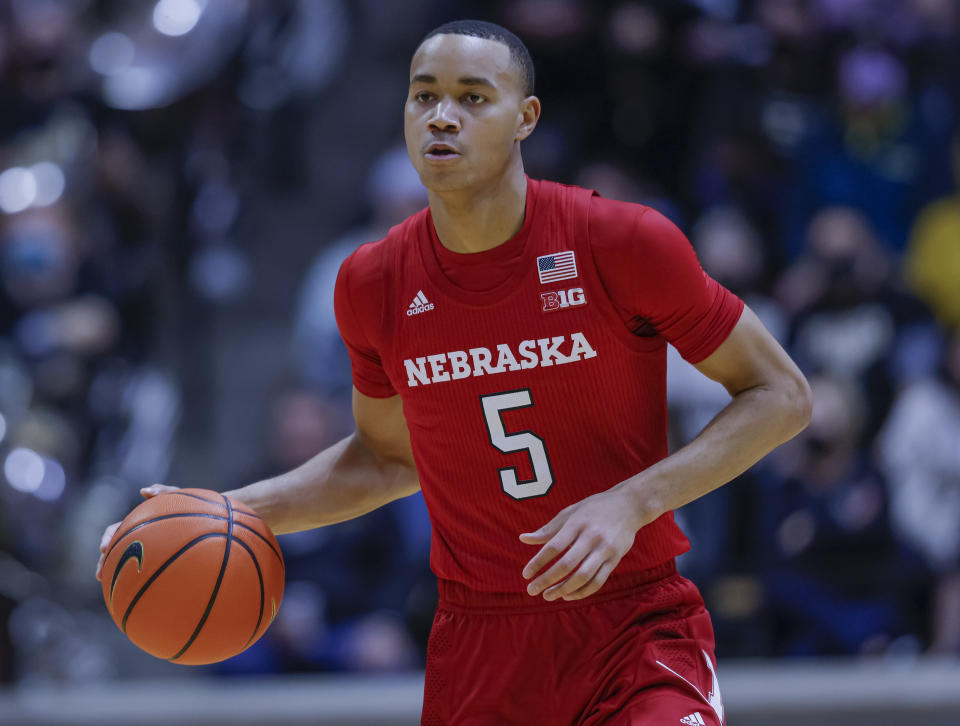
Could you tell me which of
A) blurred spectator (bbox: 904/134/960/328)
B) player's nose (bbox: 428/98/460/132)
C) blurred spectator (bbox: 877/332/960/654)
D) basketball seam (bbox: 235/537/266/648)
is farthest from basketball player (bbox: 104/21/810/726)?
blurred spectator (bbox: 904/134/960/328)

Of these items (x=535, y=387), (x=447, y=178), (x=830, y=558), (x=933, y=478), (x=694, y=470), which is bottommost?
(x=830, y=558)

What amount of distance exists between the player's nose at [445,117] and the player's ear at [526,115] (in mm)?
207

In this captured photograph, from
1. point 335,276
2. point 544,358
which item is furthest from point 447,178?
point 335,276

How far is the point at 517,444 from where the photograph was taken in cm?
329

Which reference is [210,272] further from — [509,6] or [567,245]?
[567,245]

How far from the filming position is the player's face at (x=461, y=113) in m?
3.19

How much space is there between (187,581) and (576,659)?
100cm

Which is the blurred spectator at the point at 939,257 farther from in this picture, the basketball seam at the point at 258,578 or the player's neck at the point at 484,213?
the basketball seam at the point at 258,578

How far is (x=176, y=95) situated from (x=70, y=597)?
3742 millimetres

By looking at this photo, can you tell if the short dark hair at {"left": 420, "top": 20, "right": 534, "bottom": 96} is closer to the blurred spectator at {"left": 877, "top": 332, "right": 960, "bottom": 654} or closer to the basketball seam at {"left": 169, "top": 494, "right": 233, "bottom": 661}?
the basketball seam at {"left": 169, "top": 494, "right": 233, "bottom": 661}

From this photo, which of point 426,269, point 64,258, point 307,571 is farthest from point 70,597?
point 426,269

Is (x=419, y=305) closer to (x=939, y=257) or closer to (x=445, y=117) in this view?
(x=445, y=117)

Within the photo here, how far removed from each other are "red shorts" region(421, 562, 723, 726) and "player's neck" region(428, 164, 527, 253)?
0.94 meters

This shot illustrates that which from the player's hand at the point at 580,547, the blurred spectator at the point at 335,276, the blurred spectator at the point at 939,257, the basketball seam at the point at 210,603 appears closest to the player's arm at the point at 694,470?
the player's hand at the point at 580,547
